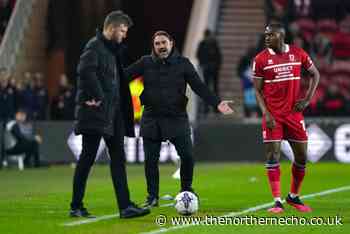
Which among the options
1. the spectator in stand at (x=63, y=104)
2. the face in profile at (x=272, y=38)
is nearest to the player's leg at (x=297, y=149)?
the face in profile at (x=272, y=38)

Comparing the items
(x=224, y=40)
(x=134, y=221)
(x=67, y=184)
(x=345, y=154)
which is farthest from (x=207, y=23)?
(x=134, y=221)

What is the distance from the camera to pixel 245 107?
31.8m

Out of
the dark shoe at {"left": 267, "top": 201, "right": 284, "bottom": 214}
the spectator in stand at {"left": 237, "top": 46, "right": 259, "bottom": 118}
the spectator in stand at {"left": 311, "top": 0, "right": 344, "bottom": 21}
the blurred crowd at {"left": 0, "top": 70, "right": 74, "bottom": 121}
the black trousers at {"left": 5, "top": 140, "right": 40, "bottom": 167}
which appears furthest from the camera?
the spectator in stand at {"left": 311, "top": 0, "right": 344, "bottom": 21}

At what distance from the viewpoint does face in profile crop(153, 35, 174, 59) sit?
15.5 m

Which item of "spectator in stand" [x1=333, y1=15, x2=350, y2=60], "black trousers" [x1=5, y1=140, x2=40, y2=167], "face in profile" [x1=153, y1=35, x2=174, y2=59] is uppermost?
"face in profile" [x1=153, y1=35, x2=174, y2=59]

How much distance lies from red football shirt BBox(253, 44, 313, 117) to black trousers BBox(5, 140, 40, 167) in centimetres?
1368

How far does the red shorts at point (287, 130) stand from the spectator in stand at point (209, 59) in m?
15.5

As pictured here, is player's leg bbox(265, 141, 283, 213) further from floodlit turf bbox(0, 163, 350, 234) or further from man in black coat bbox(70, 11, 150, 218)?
man in black coat bbox(70, 11, 150, 218)

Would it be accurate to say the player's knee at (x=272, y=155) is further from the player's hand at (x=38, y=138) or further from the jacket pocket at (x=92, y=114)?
the player's hand at (x=38, y=138)

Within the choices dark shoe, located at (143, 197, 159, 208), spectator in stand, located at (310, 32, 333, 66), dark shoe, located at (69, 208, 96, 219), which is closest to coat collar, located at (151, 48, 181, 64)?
dark shoe, located at (143, 197, 159, 208)

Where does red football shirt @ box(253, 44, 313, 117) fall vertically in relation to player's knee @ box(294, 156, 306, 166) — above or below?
above

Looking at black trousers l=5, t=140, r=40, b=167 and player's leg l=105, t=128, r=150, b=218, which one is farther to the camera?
black trousers l=5, t=140, r=40, b=167

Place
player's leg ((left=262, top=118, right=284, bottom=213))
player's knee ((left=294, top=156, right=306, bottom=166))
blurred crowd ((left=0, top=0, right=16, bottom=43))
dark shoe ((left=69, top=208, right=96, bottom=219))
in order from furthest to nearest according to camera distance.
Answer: blurred crowd ((left=0, top=0, right=16, bottom=43)), player's knee ((left=294, top=156, right=306, bottom=166)), player's leg ((left=262, top=118, right=284, bottom=213)), dark shoe ((left=69, top=208, right=96, bottom=219))

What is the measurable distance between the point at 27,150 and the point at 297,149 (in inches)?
540
